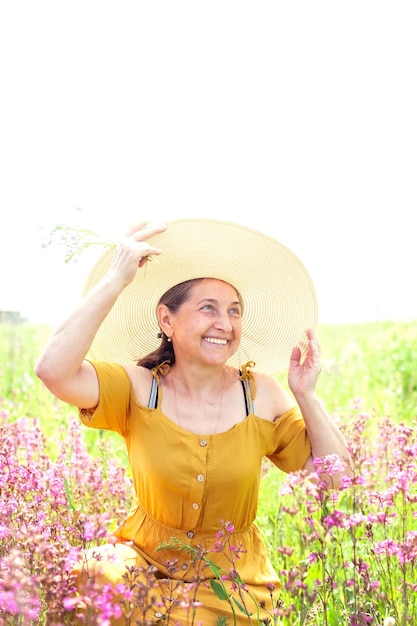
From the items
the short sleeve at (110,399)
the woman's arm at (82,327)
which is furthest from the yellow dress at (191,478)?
the woman's arm at (82,327)

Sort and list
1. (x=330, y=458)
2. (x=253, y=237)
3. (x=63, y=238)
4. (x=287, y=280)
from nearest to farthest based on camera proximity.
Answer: (x=330, y=458) → (x=63, y=238) → (x=253, y=237) → (x=287, y=280)

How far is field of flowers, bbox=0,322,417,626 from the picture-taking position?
7.08ft

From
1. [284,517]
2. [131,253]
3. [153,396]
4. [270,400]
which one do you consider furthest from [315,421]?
[284,517]

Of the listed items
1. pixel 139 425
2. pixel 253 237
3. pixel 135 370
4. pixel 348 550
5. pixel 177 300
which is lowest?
pixel 348 550

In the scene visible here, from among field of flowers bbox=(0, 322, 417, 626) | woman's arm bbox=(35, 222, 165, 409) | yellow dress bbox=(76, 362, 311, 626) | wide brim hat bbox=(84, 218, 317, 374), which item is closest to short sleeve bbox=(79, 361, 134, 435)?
yellow dress bbox=(76, 362, 311, 626)

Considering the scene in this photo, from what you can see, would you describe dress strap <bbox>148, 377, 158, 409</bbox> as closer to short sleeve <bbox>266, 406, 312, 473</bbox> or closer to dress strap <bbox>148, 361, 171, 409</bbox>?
dress strap <bbox>148, 361, 171, 409</bbox>

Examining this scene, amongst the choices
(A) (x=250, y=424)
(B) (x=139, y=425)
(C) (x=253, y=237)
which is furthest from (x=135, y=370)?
(C) (x=253, y=237)

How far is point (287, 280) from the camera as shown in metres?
3.69

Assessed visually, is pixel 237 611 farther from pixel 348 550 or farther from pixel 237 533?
pixel 348 550

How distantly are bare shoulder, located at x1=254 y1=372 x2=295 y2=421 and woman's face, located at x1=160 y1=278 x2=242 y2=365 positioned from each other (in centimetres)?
26

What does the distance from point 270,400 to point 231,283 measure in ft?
1.85

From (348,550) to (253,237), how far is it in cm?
200

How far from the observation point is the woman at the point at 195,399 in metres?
3.09

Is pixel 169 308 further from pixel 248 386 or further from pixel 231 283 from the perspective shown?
pixel 248 386
